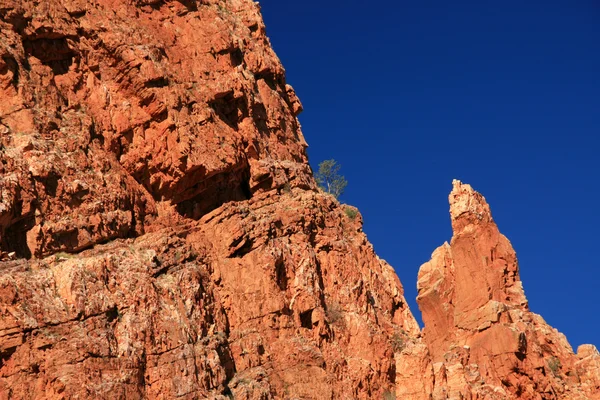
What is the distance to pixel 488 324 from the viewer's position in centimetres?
7362

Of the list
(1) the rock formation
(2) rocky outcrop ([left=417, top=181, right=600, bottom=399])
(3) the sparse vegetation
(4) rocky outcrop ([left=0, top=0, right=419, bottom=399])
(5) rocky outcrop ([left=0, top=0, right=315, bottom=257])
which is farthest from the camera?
(2) rocky outcrop ([left=417, top=181, right=600, bottom=399])

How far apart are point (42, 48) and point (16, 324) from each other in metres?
15.0

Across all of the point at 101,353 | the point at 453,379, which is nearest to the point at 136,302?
the point at 101,353

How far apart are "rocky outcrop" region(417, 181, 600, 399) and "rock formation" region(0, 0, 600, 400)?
106 inches

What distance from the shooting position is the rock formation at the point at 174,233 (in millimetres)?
45219

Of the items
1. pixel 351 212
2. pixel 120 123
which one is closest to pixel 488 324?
pixel 351 212

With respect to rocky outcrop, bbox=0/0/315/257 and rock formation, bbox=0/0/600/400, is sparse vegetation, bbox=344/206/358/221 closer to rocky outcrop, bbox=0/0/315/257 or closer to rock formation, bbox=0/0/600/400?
rock formation, bbox=0/0/600/400

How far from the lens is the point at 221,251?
174 ft

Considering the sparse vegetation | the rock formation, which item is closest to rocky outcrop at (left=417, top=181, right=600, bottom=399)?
the rock formation

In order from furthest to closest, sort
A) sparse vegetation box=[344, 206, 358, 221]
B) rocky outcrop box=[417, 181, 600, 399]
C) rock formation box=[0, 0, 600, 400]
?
Result: rocky outcrop box=[417, 181, 600, 399], sparse vegetation box=[344, 206, 358, 221], rock formation box=[0, 0, 600, 400]

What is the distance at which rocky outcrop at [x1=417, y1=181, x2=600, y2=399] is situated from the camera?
70.8 meters

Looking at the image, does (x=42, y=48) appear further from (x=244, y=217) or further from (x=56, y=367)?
(x=56, y=367)

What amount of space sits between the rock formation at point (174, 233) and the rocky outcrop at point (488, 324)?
8.83 ft

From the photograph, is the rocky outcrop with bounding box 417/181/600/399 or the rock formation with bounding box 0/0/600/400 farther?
the rocky outcrop with bounding box 417/181/600/399
